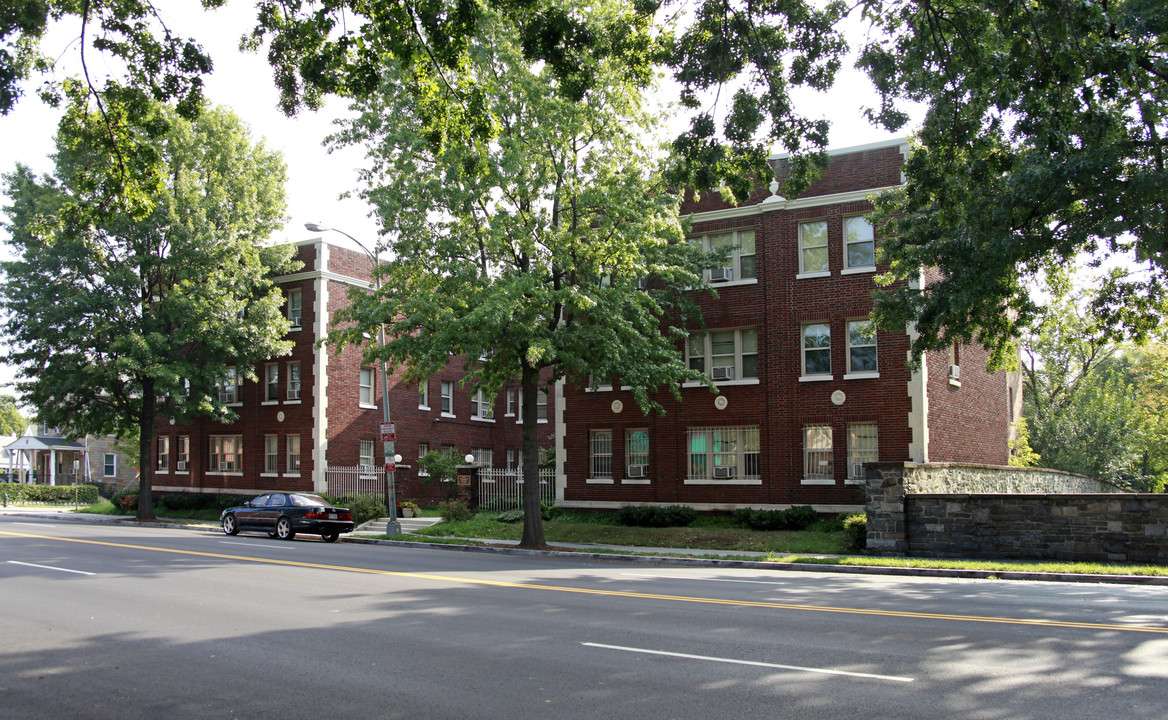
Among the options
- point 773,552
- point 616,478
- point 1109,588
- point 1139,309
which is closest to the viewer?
point 1109,588

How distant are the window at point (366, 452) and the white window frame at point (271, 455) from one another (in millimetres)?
3456

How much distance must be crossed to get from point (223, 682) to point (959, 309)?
50.2 feet

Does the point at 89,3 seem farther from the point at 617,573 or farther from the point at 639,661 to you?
the point at 617,573

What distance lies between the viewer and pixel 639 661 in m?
7.74

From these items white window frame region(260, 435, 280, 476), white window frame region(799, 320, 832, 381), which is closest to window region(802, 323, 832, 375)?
white window frame region(799, 320, 832, 381)

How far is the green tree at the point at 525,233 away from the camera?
2064 cm

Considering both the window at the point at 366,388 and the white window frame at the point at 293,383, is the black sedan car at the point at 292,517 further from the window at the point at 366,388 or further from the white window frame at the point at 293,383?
the window at the point at 366,388

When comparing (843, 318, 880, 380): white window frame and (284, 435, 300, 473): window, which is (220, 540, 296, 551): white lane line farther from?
(843, 318, 880, 380): white window frame

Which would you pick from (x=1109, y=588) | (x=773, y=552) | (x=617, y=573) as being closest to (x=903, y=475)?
(x=773, y=552)

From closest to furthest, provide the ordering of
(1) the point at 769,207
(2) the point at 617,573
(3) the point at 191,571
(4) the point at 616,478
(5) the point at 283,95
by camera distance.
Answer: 1. (5) the point at 283,95
2. (3) the point at 191,571
3. (2) the point at 617,573
4. (1) the point at 769,207
5. (4) the point at 616,478

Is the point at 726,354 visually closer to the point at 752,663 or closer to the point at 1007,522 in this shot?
the point at 1007,522

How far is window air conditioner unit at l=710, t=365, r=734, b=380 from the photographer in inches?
1071

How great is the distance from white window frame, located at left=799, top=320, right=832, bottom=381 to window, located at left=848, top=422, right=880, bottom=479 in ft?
5.70

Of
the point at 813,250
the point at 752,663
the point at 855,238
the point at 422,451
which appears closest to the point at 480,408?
the point at 422,451
